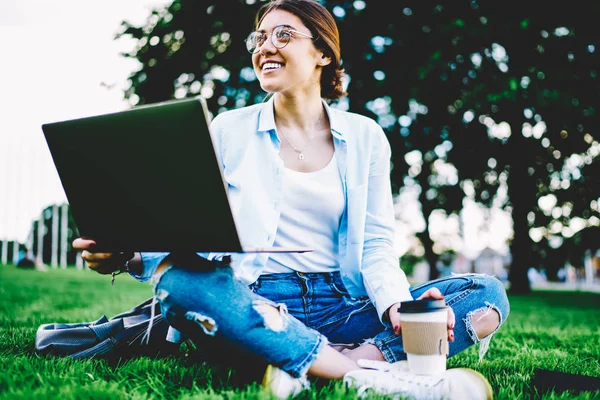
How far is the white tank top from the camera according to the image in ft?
7.61

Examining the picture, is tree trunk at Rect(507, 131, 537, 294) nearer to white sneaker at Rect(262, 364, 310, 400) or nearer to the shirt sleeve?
the shirt sleeve

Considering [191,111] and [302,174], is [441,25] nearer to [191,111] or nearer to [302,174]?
[302,174]

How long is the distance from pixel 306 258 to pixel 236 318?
0.64 metres

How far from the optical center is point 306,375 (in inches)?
72.1

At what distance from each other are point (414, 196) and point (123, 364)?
47.1 ft

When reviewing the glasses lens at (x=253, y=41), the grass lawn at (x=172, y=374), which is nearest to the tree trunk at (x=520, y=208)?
the grass lawn at (x=172, y=374)

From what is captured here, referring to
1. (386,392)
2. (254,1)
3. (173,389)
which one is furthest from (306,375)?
(254,1)

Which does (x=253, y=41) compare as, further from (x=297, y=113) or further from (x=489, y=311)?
(x=489, y=311)

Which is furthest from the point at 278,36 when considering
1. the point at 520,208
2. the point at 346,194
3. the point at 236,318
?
the point at 520,208

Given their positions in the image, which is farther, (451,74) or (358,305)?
(451,74)

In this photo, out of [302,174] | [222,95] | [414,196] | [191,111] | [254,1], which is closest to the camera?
[191,111]

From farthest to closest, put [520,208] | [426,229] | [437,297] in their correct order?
[426,229] < [520,208] < [437,297]

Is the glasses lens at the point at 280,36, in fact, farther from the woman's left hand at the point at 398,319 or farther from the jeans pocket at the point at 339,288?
the woman's left hand at the point at 398,319

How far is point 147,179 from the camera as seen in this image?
169 cm
